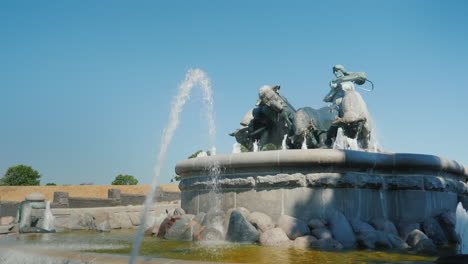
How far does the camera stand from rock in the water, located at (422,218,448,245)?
6.76 m

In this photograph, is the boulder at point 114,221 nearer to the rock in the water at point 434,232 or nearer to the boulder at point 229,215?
the boulder at point 229,215

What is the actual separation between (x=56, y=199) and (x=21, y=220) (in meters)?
17.4

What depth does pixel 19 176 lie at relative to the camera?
49.7m

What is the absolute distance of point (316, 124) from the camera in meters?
9.68

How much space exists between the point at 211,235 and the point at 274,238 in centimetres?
104

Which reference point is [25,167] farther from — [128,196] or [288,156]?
[288,156]

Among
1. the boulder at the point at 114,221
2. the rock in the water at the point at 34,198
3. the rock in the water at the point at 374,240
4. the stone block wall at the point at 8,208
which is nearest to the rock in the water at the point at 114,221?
the boulder at the point at 114,221

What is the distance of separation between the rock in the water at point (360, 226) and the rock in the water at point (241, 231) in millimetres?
1555

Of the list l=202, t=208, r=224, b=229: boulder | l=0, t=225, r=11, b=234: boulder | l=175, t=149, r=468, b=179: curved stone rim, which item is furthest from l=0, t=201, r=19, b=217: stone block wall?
l=202, t=208, r=224, b=229: boulder

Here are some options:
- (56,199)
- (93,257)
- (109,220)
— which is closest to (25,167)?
(56,199)

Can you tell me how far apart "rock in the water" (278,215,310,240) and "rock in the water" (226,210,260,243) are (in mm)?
439

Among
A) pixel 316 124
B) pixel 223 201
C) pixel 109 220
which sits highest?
pixel 316 124

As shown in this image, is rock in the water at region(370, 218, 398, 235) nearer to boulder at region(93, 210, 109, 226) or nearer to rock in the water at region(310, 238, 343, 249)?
rock in the water at region(310, 238, 343, 249)

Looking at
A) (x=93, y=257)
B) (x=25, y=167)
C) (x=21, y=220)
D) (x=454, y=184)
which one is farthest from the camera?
(x=25, y=167)
